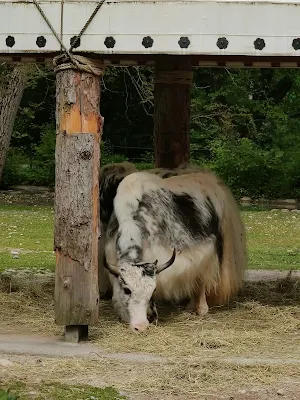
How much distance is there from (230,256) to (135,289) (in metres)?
1.67

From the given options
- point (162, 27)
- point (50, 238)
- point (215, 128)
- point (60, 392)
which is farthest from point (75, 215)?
point (215, 128)

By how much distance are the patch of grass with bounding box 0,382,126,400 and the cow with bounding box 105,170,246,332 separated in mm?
1829

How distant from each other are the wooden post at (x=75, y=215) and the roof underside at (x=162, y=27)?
0.37 metres

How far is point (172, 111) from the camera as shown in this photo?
10844 mm

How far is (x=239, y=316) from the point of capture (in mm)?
8891

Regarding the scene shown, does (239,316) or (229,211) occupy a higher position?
(229,211)

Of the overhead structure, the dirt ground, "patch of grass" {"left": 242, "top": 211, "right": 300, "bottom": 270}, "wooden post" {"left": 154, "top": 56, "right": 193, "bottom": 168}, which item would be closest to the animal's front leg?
the dirt ground

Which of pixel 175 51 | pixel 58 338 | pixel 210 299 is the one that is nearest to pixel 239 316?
pixel 210 299

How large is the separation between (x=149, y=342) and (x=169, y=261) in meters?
0.92

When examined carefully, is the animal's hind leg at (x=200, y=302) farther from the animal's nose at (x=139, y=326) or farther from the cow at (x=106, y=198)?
the animal's nose at (x=139, y=326)

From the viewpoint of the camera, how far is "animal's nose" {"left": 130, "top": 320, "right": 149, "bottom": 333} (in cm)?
782

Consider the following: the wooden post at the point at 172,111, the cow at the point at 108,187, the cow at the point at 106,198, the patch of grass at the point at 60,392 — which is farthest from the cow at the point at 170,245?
the patch of grass at the point at 60,392

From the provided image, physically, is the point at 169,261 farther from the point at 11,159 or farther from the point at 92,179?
the point at 11,159

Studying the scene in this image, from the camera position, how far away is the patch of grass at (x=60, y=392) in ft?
19.0
